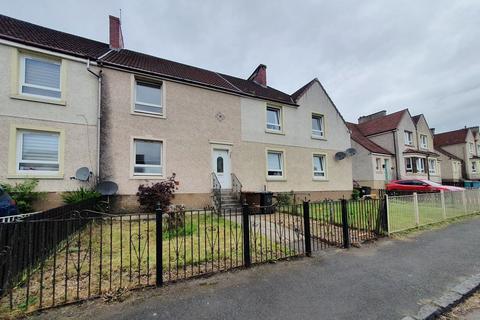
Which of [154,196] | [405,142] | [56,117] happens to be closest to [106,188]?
[154,196]

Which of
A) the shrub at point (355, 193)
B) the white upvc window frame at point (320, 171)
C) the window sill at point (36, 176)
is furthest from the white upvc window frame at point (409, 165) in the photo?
the window sill at point (36, 176)

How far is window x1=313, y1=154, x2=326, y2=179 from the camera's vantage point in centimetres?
1698

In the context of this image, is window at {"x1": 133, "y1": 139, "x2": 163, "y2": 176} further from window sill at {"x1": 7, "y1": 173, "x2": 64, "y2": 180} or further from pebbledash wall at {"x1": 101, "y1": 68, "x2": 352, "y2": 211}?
window sill at {"x1": 7, "y1": 173, "x2": 64, "y2": 180}

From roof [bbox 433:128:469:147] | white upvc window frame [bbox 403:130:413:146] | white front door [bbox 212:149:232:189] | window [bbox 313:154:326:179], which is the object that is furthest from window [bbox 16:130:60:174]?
roof [bbox 433:128:469:147]

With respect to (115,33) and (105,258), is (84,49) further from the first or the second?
(105,258)

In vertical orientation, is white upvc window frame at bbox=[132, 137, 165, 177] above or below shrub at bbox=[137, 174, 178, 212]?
above

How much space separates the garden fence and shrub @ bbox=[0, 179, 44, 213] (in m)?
12.8

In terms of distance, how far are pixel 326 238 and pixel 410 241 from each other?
2.62 meters

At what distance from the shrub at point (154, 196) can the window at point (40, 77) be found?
5438 mm

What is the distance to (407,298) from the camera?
376 cm

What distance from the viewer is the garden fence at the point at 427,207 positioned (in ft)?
26.6

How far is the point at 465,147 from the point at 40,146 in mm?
49351

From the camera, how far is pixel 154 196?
10625 mm

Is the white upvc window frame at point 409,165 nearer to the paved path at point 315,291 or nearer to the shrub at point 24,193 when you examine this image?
the paved path at point 315,291
